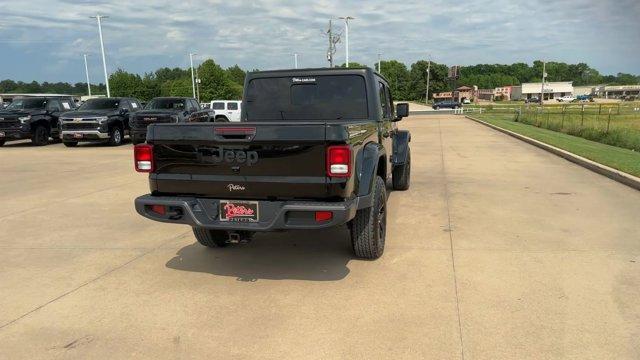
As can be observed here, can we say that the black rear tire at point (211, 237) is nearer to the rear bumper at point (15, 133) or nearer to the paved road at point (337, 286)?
the paved road at point (337, 286)

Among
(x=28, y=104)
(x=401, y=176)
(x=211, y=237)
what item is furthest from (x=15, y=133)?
(x=211, y=237)

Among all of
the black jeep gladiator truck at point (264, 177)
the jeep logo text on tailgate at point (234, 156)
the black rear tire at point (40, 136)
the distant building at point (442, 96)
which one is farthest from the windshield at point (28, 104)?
the distant building at point (442, 96)

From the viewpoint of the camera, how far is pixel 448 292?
13.6 ft

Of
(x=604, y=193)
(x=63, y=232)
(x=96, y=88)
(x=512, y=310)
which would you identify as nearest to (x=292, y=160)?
(x=512, y=310)

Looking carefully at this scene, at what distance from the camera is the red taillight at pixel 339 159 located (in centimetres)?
381

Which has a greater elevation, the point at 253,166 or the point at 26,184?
the point at 253,166

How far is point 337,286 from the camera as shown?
4.32m

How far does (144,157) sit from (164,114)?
45.3 feet

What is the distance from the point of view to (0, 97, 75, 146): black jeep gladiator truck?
17.9 m

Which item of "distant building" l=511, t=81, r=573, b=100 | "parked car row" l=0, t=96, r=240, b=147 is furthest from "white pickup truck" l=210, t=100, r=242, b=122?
"distant building" l=511, t=81, r=573, b=100

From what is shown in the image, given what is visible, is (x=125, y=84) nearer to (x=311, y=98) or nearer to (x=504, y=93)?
(x=311, y=98)

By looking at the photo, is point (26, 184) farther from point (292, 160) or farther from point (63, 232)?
point (292, 160)

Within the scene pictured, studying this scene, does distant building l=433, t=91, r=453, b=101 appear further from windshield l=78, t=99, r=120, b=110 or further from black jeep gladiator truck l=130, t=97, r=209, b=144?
windshield l=78, t=99, r=120, b=110

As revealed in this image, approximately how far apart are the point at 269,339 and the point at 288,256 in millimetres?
1753
